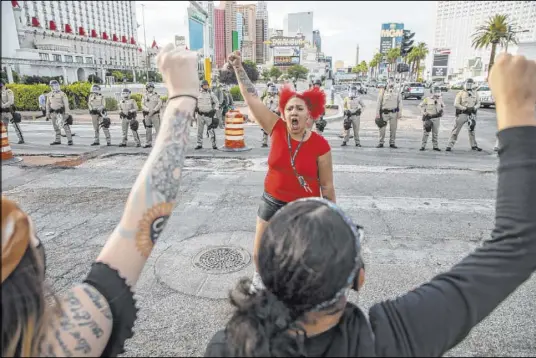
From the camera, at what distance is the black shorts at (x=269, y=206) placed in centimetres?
321

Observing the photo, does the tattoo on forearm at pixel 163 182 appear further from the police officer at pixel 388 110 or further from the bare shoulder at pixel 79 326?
the police officer at pixel 388 110

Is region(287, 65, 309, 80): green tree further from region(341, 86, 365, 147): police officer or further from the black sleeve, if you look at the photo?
the black sleeve

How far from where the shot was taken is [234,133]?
37.0 ft

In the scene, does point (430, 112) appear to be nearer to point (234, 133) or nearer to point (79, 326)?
point (234, 133)

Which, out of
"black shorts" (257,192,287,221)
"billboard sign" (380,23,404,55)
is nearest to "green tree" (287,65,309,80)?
"billboard sign" (380,23,404,55)

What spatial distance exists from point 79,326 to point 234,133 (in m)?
10.5

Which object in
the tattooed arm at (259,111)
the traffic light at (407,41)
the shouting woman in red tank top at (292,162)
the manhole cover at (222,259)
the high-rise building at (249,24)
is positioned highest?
the high-rise building at (249,24)

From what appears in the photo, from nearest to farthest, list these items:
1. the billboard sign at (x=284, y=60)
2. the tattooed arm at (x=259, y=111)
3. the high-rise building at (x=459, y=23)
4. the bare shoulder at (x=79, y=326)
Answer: the bare shoulder at (x=79, y=326) < the tattooed arm at (x=259, y=111) < the billboard sign at (x=284, y=60) < the high-rise building at (x=459, y=23)

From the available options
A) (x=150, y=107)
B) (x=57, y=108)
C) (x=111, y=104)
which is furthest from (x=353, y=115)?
(x=111, y=104)

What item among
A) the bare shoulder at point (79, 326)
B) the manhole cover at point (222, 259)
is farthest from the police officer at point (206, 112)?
the bare shoulder at point (79, 326)

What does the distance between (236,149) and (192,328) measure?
8416 mm

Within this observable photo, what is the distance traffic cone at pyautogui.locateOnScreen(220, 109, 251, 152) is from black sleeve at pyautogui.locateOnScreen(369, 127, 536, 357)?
10.2 meters

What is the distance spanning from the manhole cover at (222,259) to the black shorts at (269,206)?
37.7 inches

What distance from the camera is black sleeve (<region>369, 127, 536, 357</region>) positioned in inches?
38.7
